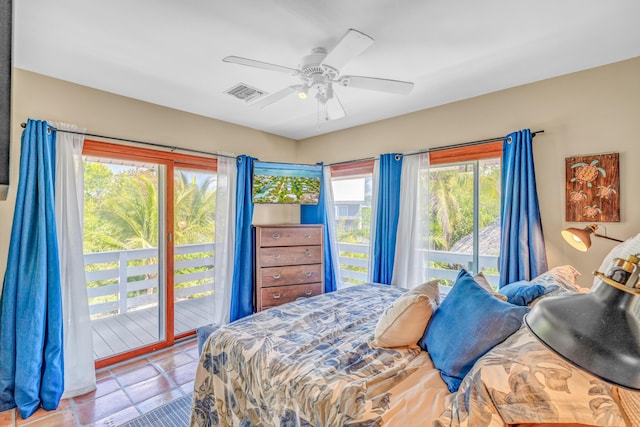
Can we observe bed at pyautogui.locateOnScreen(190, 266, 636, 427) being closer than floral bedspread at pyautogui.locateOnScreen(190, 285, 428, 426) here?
Yes

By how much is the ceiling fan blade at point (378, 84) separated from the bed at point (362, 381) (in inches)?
57.1

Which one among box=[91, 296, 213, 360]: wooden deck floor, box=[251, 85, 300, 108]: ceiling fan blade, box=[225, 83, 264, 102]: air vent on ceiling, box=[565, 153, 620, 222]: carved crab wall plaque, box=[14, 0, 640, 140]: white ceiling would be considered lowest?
box=[91, 296, 213, 360]: wooden deck floor

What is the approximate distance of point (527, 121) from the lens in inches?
98.2

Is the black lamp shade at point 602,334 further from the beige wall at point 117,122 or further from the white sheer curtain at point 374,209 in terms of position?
the white sheer curtain at point 374,209

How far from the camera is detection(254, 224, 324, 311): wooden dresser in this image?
3.36 m

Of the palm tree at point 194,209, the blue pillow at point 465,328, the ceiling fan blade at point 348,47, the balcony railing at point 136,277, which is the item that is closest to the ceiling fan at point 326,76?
the ceiling fan blade at point 348,47

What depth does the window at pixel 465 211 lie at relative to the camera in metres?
2.79

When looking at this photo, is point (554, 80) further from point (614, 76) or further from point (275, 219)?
point (275, 219)

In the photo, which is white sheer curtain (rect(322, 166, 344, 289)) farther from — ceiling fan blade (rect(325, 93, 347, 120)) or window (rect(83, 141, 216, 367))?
ceiling fan blade (rect(325, 93, 347, 120))

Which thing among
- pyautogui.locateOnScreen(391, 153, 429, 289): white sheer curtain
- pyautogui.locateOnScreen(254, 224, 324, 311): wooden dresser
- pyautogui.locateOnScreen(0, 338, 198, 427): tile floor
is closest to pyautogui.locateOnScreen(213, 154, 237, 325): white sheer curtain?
pyautogui.locateOnScreen(254, 224, 324, 311): wooden dresser

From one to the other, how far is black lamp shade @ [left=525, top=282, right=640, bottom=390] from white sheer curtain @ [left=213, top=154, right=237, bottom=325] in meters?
3.25

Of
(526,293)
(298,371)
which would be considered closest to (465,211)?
(526,293)

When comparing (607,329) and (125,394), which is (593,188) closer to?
(607,329)

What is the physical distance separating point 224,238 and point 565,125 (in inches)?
131
